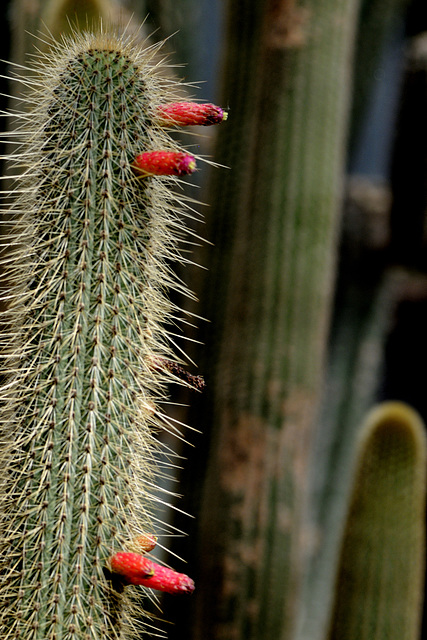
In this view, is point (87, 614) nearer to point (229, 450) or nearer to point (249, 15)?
point (229, 450)

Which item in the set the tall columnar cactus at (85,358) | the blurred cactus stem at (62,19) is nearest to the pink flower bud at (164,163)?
the tall columnar cactus at (85,358)

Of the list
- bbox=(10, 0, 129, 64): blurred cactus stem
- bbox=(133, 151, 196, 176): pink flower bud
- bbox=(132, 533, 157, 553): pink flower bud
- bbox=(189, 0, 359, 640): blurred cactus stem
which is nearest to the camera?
bbox=(133, 151, 196, 176): pink flower bud

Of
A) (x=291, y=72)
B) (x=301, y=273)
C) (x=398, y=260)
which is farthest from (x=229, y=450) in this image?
(x=398, y=260)

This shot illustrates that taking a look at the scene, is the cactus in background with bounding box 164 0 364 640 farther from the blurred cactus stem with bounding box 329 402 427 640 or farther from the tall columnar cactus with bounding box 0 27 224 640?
the tall columnar cactus with bounding box 0 27 224 640

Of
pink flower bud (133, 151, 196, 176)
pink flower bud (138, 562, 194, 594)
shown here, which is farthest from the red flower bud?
pink flower bud (133, 151, 196, 176)

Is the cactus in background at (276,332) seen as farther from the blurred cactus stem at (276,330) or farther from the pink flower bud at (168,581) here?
the pink flower bud at (168,581)

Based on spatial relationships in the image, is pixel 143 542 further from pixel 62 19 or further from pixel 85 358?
pixel 62 19
